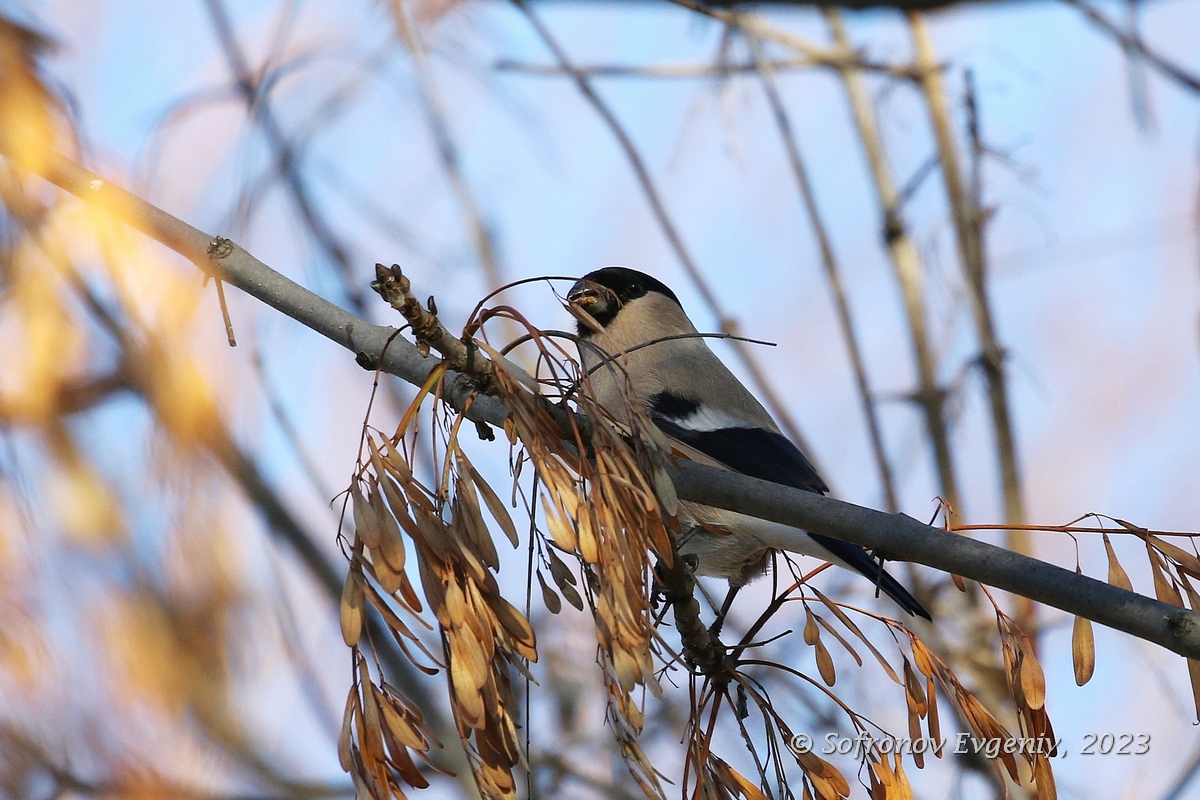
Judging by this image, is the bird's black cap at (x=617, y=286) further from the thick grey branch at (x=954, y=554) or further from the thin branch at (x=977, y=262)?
the thick grey branch at (x=954, y=554)

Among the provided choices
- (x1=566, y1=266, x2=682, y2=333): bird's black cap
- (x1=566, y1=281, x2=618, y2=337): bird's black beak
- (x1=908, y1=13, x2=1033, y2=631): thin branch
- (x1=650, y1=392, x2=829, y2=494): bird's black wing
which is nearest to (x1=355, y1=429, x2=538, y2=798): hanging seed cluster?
(x1=650, y1=392, x2=829, y2=494): bird's black wing

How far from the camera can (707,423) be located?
12.0 ft

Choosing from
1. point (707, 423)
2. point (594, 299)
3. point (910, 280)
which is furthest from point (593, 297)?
point (910, 280)

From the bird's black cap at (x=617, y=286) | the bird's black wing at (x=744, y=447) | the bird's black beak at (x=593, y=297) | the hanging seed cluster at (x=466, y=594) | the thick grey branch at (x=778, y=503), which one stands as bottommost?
the hanging seed cluster at (x=466, y=594)

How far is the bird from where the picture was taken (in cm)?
308

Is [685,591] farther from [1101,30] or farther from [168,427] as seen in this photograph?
[1101,30]

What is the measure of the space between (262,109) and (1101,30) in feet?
8.95

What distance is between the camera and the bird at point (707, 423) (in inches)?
121

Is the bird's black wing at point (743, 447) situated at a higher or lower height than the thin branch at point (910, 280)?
lower

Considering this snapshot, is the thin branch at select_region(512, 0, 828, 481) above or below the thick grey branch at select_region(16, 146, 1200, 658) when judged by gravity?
above

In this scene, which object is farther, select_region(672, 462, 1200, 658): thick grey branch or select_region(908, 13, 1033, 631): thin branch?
select_region(908, 13, 1033, 631): thin branch

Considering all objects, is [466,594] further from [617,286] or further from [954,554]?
[617,286]

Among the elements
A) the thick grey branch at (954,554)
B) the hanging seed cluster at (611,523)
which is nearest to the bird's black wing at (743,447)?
the thick grey branch at (954,554)

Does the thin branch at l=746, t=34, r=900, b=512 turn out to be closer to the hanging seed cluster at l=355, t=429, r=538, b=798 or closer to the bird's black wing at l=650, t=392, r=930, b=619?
the bird's black wing at l=650, t=392, r=930, b=619
